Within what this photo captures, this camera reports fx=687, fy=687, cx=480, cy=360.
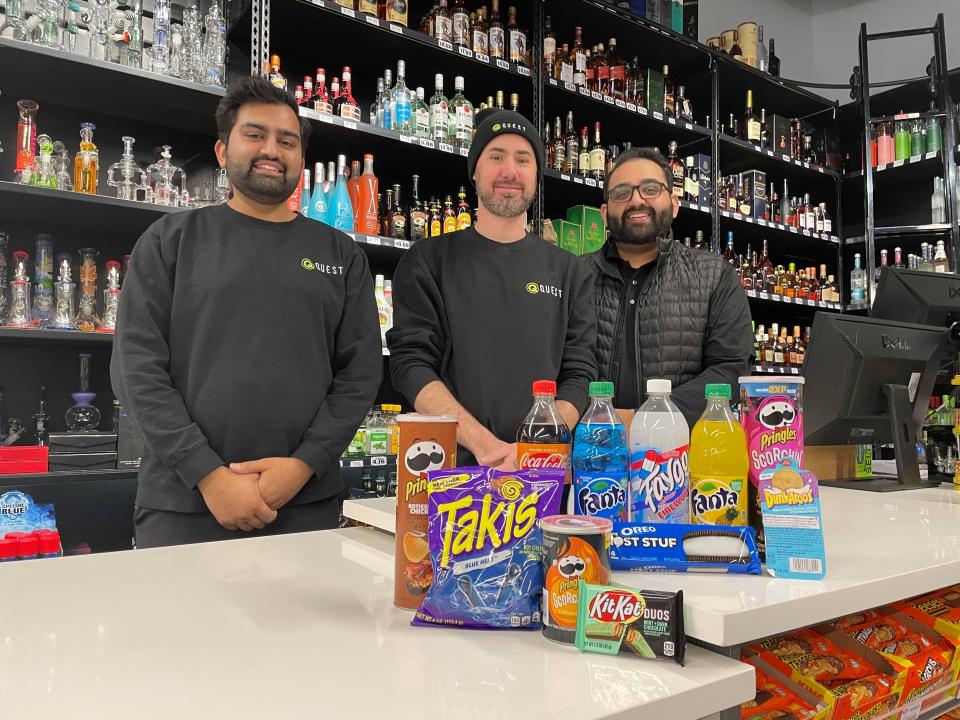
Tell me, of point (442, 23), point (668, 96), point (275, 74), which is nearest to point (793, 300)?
point (668, 96)

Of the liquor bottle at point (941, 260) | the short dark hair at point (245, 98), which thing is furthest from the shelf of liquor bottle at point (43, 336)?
the liquor bottle at point (941, 260)

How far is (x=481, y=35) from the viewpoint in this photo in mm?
3053

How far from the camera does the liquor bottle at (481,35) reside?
3037mm

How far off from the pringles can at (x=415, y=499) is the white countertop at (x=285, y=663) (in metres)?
0.04

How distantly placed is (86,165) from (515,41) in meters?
1.90

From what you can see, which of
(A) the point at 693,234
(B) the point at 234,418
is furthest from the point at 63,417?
(A) the point at 693,234

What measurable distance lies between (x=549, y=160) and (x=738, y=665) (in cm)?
302

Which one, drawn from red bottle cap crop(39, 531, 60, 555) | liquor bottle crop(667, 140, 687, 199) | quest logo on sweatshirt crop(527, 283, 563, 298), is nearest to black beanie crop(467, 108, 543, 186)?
quest logo on sweatshirt crop(527, 283, 563, 298)

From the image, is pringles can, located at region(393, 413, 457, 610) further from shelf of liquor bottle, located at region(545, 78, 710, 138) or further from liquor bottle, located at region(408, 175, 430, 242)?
shelf of liquor bottle, located at region(545, 78, 710, 138)

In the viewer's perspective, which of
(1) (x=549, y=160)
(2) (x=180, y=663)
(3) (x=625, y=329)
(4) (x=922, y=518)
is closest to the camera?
(2) (x=180, y=663)

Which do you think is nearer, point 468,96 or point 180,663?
point 180,663

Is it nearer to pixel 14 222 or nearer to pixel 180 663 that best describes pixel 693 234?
pixel 14 222

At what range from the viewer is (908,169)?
174 inches

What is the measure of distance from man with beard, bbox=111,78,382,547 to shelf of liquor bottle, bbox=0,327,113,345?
65 cm
